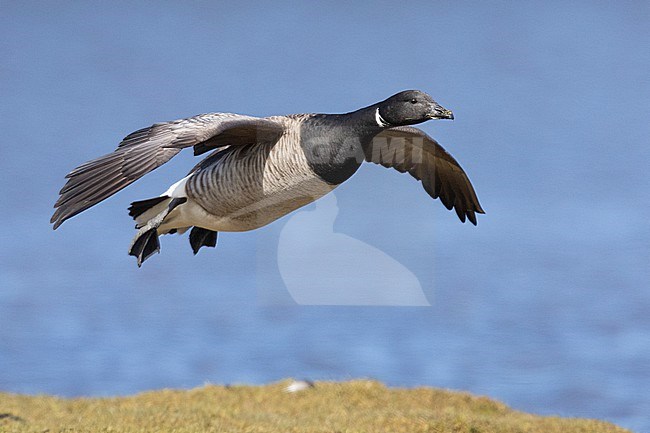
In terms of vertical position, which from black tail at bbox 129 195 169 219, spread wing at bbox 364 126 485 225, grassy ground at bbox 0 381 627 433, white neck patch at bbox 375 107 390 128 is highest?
spread wing at bbox 364 126 485 225

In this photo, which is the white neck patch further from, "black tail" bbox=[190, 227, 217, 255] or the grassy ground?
the grassy ground

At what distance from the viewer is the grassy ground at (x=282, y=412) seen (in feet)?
26.1

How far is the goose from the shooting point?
638 centimetres

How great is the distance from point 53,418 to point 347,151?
437 centimetres

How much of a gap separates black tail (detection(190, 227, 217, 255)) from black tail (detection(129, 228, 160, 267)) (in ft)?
2.54

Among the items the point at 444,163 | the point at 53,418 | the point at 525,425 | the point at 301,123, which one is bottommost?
the point at 53,418

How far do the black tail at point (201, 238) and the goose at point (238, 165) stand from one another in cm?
63

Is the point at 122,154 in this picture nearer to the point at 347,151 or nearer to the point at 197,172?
the point at 197,172

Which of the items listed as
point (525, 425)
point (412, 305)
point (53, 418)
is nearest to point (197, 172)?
point (412, 305)

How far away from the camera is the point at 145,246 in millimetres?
7469

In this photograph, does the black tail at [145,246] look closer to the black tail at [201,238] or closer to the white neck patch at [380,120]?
the black tail at [201,238]

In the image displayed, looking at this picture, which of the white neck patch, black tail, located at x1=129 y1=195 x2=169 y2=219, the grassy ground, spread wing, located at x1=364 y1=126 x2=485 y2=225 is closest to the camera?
the white neck patch

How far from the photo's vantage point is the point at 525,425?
28.6 feet

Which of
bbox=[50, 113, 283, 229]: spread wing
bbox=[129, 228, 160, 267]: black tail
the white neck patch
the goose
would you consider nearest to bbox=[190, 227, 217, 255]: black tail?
the goose
